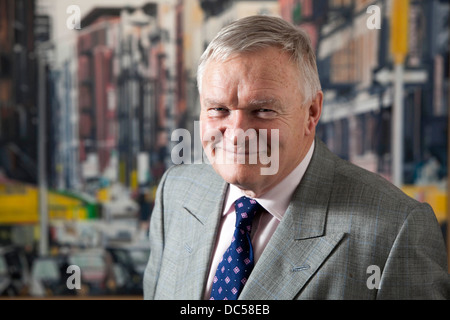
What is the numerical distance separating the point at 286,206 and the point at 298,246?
90 millimetres

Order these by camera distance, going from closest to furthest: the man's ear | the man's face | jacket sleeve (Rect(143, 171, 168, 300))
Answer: the man's face, the man's ear, jacket sleeve (Rect(143, 171, 168, 300))

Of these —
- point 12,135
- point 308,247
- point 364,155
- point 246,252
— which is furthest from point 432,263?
point 12,135

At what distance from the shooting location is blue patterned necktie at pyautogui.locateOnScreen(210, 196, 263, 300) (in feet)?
3.10

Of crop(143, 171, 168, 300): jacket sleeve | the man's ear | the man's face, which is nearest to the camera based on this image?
the man's face

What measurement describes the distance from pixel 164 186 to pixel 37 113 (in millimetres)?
1377

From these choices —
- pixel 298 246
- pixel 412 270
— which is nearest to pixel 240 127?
pixel 298 246

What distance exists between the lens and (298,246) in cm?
95

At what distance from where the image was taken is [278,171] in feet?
3.10

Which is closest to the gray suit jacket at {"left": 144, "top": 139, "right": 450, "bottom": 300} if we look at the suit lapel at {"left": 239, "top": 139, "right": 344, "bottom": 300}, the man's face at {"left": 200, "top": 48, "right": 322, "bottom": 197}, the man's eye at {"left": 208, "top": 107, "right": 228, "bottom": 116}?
the suit lapel at {"left": 239, "top": 139, "right": 344, "bottom": 300}

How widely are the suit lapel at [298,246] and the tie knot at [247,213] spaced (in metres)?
0.06

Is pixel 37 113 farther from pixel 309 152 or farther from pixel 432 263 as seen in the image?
pixel 432 263

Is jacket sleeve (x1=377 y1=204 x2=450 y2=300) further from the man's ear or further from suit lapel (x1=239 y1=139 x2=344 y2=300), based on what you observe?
the man's ear

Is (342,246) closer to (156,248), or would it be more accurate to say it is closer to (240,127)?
(240,127)
